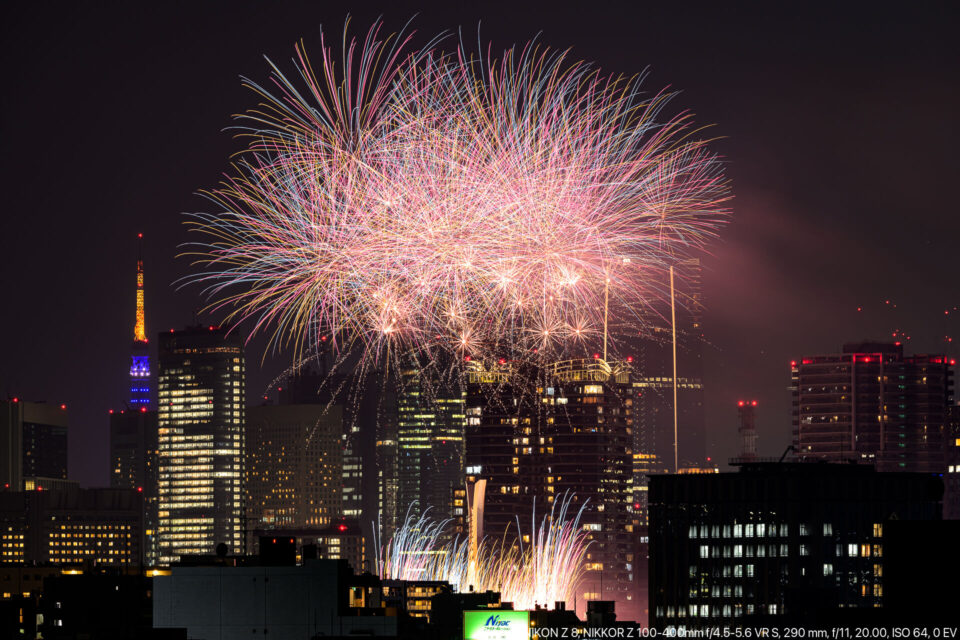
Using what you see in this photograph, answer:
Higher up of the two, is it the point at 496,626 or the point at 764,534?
the point at 496,626

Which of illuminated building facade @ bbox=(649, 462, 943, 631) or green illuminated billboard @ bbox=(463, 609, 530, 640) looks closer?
green illuminated billboard @ bbox=(463, 609, 530, 640)

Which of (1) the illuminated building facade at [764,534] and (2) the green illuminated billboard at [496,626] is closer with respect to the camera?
(2) the green illuminated billboard at [496,626]

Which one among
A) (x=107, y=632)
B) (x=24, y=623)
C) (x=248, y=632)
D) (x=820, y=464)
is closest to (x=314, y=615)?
(x=248, y=632)

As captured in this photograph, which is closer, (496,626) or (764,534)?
(496,626)
